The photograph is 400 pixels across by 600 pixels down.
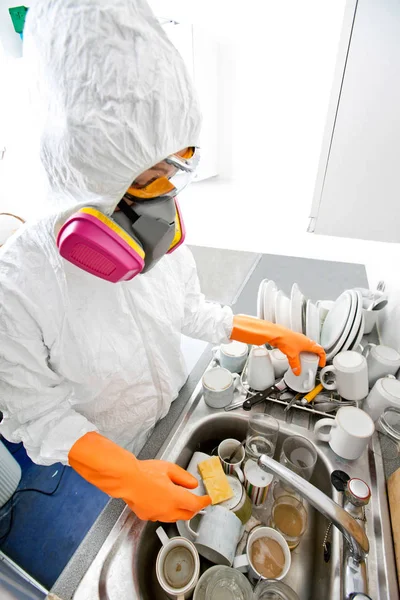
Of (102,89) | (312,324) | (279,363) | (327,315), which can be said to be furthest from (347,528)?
(102,89)

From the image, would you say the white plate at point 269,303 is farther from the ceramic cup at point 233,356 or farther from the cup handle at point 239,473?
the cup handle at point 239,473

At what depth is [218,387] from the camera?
2.51 feet

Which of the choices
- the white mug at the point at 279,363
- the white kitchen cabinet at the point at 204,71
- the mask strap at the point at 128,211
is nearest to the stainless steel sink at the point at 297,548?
the white mug at the point at 279,363

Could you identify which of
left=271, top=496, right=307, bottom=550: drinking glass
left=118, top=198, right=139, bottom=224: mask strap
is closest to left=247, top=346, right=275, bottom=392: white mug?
left=271, top=496, right=307, bottom=550: drinking glass

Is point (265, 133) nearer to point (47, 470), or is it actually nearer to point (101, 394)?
point (101, 394)

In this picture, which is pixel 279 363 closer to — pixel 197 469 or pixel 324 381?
pixel 324 381

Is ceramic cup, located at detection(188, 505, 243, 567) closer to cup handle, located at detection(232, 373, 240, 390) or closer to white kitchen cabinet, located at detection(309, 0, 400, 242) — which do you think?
cup handle, located at detection(232, 373, 240, 390)

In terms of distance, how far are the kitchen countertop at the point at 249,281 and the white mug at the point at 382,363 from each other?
49 centimetres

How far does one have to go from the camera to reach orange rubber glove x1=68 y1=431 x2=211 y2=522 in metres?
0.56

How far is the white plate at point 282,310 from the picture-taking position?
A: 0.92m

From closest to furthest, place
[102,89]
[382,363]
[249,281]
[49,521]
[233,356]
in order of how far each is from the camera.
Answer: [102,89] → [382,363] → [233,356] → [49,521] → [249,281]

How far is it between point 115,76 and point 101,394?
632mm

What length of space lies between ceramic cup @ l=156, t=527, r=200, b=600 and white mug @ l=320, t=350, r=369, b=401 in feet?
1.57

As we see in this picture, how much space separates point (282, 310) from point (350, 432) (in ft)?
1.36
